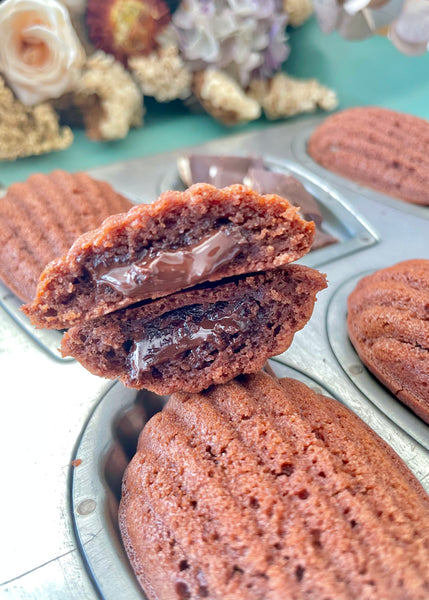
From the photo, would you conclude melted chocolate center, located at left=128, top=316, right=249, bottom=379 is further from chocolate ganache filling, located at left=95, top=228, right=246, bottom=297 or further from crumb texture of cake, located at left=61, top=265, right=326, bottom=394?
chocolate ganache filling, located at left=95, top=228, right=246, bottom=297

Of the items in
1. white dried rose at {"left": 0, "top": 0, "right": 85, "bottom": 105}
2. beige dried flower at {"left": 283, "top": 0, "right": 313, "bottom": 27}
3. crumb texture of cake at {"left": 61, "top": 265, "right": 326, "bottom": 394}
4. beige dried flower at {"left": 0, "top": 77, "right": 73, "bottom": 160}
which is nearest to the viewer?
crumb texture of cake at {"left": 61, "top": 265, "right": 326, "bottom": 394}

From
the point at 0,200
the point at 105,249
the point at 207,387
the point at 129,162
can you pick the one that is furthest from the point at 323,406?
the point at 129,162

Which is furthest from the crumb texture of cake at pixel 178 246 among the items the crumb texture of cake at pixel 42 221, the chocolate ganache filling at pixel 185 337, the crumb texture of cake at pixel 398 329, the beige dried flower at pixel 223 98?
the beige dried flower at pixel 223 98

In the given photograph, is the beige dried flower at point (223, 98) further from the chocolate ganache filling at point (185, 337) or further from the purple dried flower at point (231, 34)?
the chocolate ganache filling at point (185, 337)

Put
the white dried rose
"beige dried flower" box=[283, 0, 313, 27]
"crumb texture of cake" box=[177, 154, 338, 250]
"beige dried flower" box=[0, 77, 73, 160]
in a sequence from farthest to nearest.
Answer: "beige dried flower" box=[283, 0, 313, 27] → "beige dried flower" box=[0, 77, 73, 160] → the white dried rose → "crumb texture of cake" box=[177, 154, 338, 250]

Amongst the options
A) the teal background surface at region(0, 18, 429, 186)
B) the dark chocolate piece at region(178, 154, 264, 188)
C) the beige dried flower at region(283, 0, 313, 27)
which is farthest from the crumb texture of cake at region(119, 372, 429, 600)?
the beige dried flower at region(283, 0, 313, 27)

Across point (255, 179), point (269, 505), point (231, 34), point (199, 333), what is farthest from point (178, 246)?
point (231, 34)

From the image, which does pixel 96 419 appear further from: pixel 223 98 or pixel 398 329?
pixel 223 98

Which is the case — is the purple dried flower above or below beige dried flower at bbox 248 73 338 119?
above
